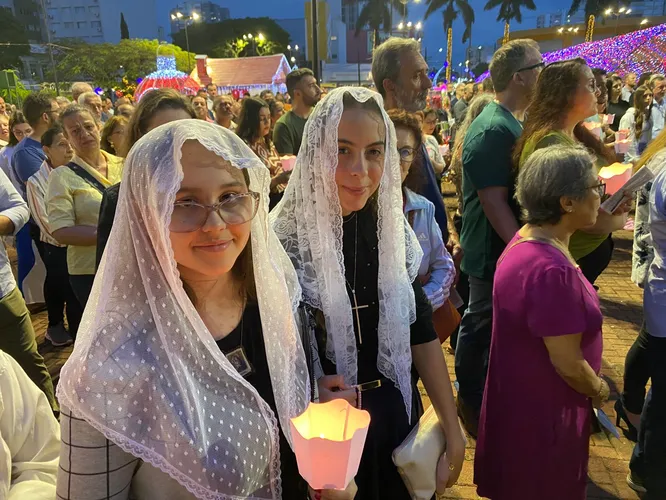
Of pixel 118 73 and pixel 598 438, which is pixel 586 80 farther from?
pixel 118 73

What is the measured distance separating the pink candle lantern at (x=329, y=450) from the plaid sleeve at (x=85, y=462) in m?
0.43

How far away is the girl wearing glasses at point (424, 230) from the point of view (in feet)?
8.16

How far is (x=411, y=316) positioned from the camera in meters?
1.73

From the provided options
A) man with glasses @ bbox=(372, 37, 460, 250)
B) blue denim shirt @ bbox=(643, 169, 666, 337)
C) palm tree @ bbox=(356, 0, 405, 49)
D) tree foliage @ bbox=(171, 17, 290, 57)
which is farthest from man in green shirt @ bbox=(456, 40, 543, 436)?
tree foliage @ bbox=(171, 17, 290, 57)

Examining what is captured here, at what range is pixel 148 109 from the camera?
256 cm

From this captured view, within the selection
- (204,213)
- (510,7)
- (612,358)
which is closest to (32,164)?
(204,213)

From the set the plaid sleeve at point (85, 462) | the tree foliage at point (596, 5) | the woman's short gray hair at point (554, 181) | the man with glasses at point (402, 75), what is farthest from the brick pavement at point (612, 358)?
the tree foliage at point (596, 5)

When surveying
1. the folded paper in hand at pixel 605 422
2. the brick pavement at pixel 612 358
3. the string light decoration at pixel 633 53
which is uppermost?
the string light decoration at pixel 633 53

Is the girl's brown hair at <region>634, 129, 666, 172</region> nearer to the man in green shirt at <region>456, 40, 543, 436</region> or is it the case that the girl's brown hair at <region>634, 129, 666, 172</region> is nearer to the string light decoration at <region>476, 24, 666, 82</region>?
the man in green shirt at <region>456, 40, 543, 436</region>

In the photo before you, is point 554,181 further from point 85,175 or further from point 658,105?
point 658,105

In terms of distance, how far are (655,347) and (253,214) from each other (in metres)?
2.22

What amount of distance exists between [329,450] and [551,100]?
100 inches

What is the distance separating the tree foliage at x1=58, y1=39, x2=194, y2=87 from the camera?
143 feet

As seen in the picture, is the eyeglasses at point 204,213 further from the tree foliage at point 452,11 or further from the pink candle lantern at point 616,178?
the tree foliage at point 452,11
